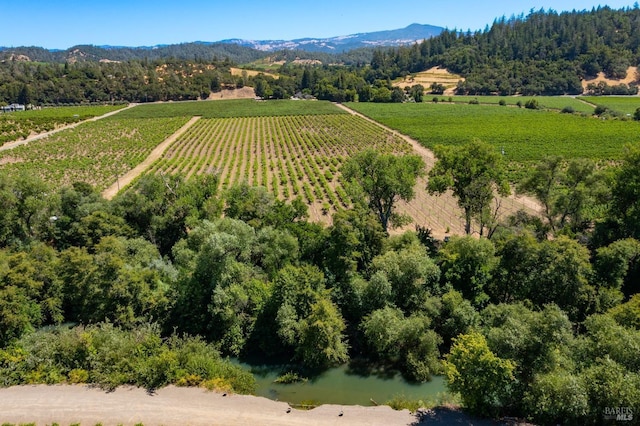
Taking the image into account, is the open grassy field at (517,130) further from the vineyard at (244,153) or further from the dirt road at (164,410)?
the dirt road at (164,410)

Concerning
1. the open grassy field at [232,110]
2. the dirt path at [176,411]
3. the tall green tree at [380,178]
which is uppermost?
the open grassy field at [232,110]

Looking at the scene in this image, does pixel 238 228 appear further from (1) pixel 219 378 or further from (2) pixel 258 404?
(2) pixel 258 404

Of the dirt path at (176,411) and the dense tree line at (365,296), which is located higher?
the dense tree line at (365,296)

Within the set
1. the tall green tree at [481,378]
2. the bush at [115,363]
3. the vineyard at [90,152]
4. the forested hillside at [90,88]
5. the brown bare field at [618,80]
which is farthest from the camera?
the brown bare field at [618,80]

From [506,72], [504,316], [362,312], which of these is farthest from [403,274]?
[506,72]

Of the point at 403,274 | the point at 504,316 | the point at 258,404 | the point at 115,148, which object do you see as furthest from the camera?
the point at 115,148

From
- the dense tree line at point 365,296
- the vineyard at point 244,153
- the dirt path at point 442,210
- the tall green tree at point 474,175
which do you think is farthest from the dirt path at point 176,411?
the vineyard at point 244,153

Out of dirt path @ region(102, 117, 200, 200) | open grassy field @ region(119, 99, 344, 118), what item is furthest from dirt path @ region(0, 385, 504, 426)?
open grassy field @ region(119, 99, 344, 118)
